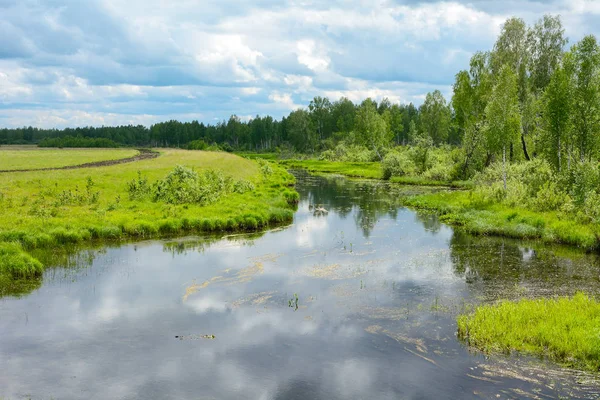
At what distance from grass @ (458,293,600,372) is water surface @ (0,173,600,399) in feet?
2.25

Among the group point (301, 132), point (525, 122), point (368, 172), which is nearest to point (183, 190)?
point (525, 122)

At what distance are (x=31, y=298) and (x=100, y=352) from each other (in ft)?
23.1

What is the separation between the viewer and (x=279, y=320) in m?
18.2

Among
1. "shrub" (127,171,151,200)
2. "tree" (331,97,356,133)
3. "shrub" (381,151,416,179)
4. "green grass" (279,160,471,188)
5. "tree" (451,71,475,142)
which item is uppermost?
"tree" (331,97,356,133)

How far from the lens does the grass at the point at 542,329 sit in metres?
14.4

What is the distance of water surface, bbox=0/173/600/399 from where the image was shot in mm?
13484

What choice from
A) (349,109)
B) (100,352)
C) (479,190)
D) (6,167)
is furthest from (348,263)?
(349,109)

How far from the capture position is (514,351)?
1513cm

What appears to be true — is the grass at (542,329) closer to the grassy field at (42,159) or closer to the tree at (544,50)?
the tree at (544,50)

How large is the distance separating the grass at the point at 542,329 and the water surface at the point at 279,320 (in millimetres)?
684

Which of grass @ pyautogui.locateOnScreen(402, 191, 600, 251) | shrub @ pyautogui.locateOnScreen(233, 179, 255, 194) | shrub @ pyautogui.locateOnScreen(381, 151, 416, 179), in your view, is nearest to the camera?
grass @ pyautogui.locateOnScreen(402, 191, 600, 251)

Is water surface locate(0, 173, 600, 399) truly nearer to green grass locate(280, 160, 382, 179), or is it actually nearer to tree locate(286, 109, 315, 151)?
green grass locate(280, 160, 382, 179)

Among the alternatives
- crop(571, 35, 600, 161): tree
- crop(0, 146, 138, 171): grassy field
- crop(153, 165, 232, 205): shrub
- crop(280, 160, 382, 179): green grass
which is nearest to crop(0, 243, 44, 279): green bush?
crop(153, 165, 232, 205): shrub

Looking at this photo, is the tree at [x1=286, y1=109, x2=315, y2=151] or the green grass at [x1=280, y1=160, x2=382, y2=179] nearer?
the green grass at [x1=280, y1=160, x2=382, y2=179]
